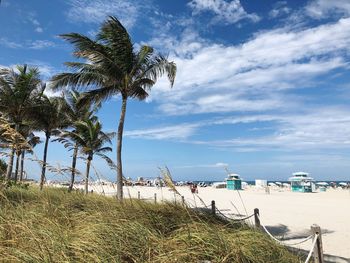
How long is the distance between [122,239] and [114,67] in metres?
12.9

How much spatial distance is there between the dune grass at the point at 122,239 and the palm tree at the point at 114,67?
11601 mm

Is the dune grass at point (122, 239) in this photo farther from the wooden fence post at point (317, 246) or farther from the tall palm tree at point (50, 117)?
the tall palm tree at point (50, 117)

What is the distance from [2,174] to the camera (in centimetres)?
539

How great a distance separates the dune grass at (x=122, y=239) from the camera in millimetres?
2875

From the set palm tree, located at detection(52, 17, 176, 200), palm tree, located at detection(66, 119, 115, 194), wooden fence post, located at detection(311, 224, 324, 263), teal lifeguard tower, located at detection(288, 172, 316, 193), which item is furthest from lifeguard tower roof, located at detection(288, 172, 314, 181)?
wooden fence post, located at detection(311, 224, 324, 263)

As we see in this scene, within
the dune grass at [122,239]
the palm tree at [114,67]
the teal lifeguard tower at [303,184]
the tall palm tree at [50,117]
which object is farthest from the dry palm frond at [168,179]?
the teal lifeguard tower at [303,184]

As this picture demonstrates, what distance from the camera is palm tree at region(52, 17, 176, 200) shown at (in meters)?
15.0

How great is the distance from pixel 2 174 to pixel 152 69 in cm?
1134

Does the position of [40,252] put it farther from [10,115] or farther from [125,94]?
[10,115]

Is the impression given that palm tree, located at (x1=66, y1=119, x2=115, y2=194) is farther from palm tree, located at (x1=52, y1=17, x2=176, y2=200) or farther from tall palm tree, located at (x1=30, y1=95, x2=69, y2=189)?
palm tree, located at (x1=52, y1=17, x2=176, y2=200)

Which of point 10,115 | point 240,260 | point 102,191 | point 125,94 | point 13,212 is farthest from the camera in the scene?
point 10,115

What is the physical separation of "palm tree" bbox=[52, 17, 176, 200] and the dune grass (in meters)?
11.6

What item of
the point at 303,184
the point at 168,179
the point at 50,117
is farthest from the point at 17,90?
the point at 303,184

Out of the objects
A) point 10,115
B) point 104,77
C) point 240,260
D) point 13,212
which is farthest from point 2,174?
point 10,115
